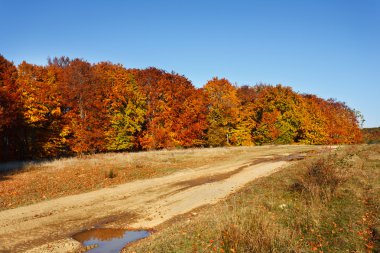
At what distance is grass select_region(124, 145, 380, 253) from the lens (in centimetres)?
781

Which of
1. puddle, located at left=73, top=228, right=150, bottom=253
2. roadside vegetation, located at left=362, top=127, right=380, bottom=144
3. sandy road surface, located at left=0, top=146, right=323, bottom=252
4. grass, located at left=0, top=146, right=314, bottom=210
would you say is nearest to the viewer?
puddle, located at left=73, top=228, right=150, bottom=253

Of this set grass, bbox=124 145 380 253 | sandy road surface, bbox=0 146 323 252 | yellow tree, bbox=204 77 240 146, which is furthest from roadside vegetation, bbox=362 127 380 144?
grass, bbox=124 145 380 253

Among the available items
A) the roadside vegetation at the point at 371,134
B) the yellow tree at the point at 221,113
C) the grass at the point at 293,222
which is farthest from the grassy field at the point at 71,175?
the roadside vegetation at the point at 371,134

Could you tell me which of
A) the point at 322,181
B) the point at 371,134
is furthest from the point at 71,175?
the point at 371,134

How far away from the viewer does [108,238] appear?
35.5ft

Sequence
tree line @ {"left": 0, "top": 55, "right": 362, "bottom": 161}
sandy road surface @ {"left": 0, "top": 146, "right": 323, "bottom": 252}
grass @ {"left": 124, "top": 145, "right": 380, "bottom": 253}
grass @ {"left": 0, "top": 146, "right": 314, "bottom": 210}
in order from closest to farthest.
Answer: grass @ {"left": 124, "top": 145, "right": 380, "bottom": 253} → sandy road surface @ {"left": 0, "top": 146, "right": 323, "bottom": 252} → grass @ {"left": 0, "top": 146, "right": 314, "bottom": 210} → tree line @ {"left": 0, "top": 55, "right": 362, "bottom": 161}

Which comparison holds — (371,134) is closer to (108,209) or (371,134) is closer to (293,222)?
(293,222)

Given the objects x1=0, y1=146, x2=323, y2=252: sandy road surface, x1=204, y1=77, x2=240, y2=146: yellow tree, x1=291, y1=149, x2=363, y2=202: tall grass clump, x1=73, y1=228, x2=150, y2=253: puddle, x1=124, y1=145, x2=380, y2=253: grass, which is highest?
x1=204, y1=77, x2=240, y2=146: yellow tree

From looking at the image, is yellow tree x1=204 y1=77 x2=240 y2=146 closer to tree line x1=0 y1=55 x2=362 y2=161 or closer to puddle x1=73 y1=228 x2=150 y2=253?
tree line x1=0 y1=55 x2=362 y2=161

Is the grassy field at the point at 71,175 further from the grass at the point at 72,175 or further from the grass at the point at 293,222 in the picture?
the grass at the point at 293,222

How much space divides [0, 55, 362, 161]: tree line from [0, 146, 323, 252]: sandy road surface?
19044mm

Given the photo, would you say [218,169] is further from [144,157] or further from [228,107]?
[228,107]

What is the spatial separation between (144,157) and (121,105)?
14.4m

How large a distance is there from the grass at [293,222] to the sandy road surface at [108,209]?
5.77ft
